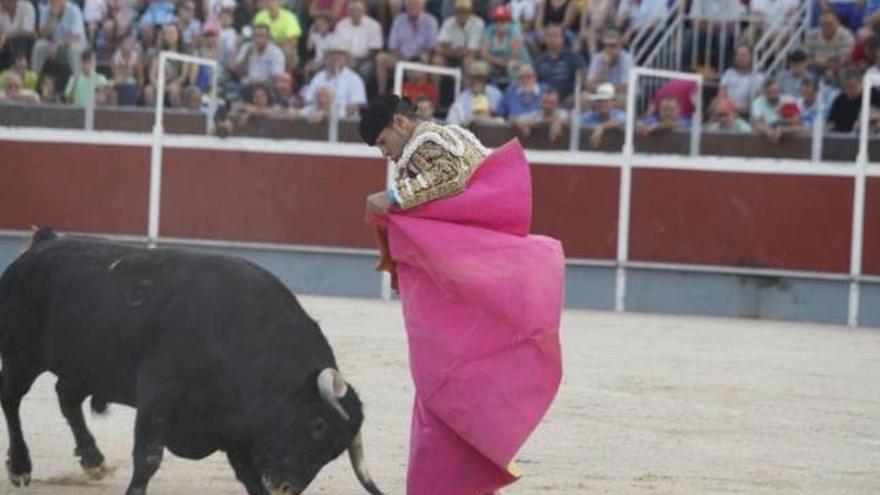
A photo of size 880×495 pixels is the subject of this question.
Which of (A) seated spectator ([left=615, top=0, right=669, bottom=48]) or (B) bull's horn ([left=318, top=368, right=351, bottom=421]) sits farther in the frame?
(A) seated spectator ([left=615, top=0, right=669, bottom=48])

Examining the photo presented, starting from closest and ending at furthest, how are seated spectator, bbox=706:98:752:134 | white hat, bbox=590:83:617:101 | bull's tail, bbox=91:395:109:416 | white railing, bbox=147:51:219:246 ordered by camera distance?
bull's tail, bbox=91:395:109:416 < seated spectator, bbox=706:98:752:134 < white hat, bbox=590:83:617:101 < white railing, bbox=147:51:219:246

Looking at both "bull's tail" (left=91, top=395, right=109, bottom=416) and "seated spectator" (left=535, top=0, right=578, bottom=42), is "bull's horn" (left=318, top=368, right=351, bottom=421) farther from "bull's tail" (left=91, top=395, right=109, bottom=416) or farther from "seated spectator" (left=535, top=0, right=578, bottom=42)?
"seated spectator" (left=535, top=0, right=578, bottom=42)

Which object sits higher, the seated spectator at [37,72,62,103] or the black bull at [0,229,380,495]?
the seated spectator at [37,72,62,103]

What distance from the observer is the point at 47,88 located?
55.4 feet

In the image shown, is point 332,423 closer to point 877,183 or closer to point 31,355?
point 31,355

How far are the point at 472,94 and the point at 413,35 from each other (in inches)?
38.9

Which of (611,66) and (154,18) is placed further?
(154,18)

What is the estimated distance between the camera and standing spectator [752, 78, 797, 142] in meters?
14.9

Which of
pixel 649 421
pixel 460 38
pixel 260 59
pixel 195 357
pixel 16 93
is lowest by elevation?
pixel 649 421

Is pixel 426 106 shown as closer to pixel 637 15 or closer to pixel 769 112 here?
pixel 637 15

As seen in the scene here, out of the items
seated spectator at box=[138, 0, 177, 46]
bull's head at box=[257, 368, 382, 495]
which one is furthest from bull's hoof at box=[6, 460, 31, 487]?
seated spectator at box=[138, 0, 177, 46]

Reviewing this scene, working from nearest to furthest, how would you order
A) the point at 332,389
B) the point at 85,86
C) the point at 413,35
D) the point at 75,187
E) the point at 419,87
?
the point at 332,389
the point at 419,87
the point at 413,35
the point at 75,187
the point at 85,86

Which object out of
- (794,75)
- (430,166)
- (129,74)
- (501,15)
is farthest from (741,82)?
(430,166)

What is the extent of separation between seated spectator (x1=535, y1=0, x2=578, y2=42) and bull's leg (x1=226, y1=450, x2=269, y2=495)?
30.9 ft
